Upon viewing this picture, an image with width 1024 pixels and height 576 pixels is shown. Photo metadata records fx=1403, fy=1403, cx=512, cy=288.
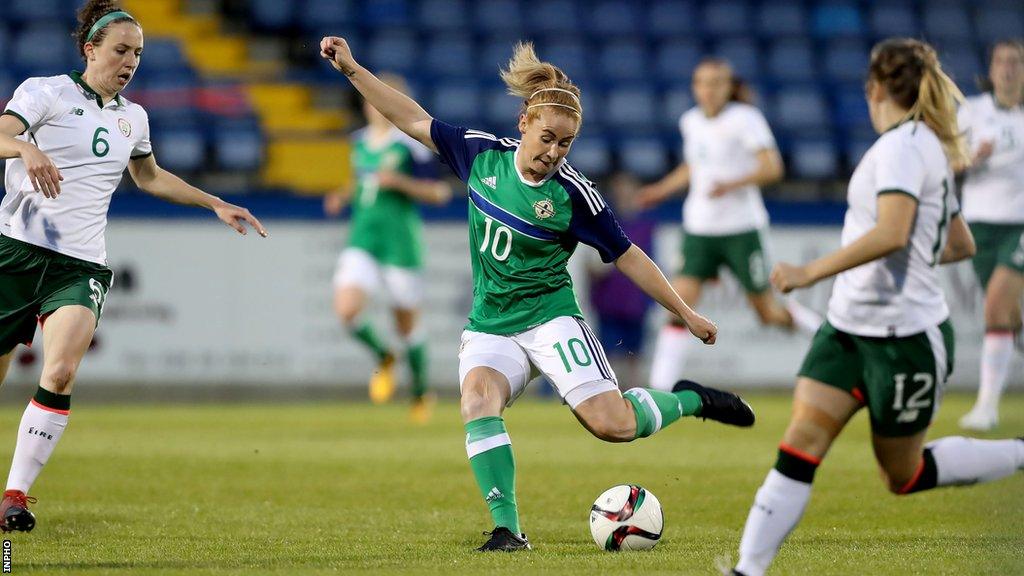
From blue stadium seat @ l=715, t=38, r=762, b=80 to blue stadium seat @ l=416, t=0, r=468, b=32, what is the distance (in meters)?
3.70

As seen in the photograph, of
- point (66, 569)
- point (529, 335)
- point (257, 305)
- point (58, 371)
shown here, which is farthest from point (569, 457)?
point (257, 305)

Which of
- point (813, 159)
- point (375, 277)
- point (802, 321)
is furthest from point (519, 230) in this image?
point (813, 159)

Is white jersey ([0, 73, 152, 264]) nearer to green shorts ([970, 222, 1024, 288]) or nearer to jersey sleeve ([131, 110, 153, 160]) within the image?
jersey sleeve ([131, 110, 153, 160])

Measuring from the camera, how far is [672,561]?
5508 millimetres

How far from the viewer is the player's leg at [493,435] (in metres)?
5.80

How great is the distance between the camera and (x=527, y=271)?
243 inches

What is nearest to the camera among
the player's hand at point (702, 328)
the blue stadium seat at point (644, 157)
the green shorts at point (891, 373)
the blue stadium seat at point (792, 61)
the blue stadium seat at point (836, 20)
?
the green shorts at point (891, 373)

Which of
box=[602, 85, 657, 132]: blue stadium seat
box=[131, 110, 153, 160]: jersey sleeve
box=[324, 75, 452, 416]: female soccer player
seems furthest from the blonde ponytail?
box=[602, 85, 657, 132]: blue stadium seat

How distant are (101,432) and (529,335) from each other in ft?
20.7

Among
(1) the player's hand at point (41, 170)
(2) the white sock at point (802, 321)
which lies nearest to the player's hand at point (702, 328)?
(1) the player's hand at point (41, 170)

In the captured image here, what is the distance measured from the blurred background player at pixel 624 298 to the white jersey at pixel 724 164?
325 cm

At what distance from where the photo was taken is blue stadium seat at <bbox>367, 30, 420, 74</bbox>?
753 inches

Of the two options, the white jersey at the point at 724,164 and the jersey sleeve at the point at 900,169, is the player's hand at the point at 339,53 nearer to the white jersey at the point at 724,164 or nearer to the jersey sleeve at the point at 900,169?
the jersey sleeve at the point at 900,169

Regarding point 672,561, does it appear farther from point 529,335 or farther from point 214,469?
point 214,469
